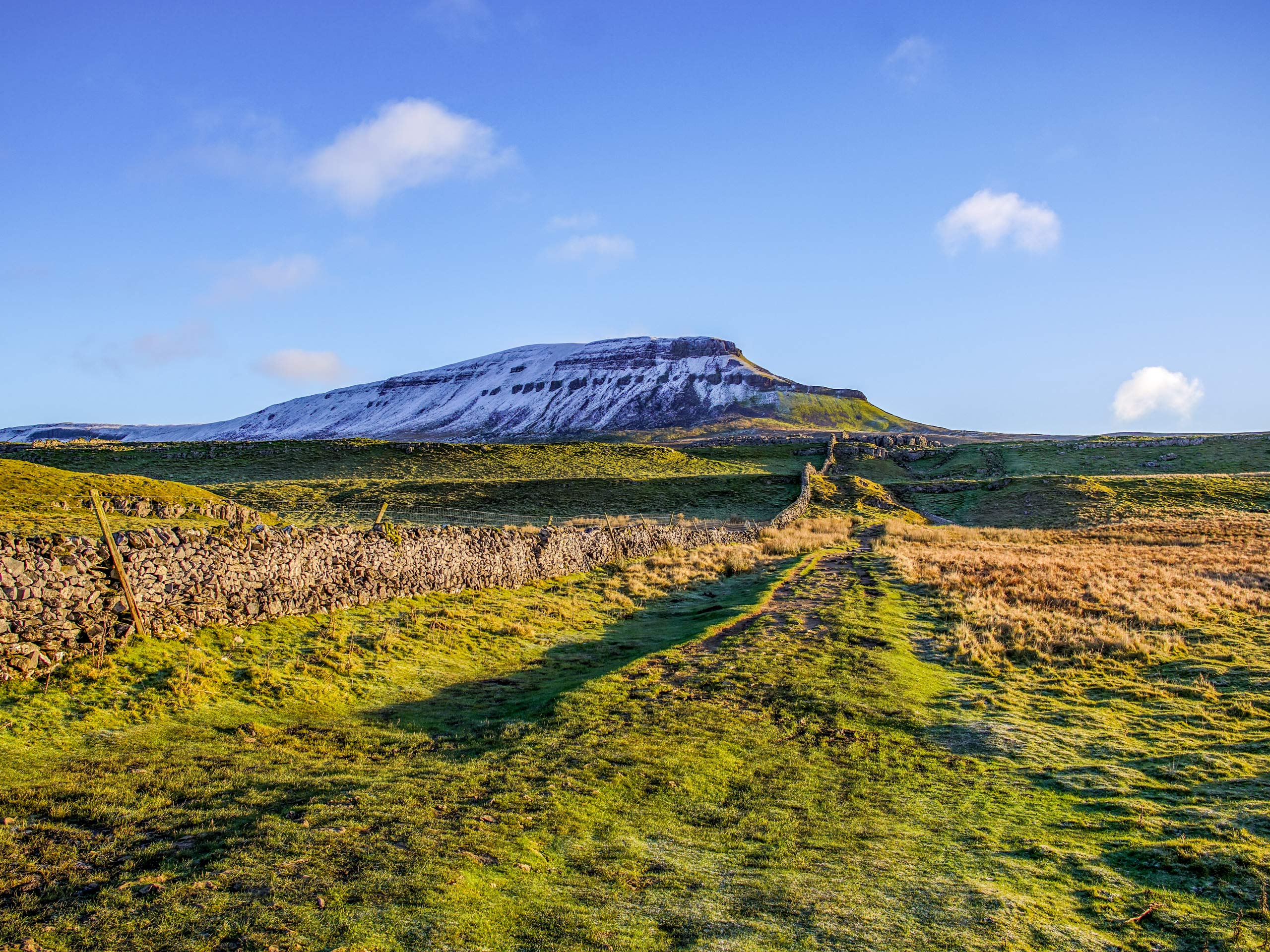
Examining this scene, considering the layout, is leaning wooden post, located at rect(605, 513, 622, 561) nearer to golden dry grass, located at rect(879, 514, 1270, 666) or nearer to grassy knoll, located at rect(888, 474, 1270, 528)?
golden dry grass, located at rect(879, 514, 1270, 666)

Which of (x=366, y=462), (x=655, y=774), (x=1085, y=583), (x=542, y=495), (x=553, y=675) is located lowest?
(x=553, y=675)

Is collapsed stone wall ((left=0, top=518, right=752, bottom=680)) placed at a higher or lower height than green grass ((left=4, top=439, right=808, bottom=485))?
lower

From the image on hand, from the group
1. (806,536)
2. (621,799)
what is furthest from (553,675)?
(806,536)

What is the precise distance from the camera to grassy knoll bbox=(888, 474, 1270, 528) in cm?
4994

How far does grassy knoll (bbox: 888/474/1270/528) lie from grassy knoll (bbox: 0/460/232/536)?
47.2 meters

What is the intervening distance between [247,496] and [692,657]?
126 feet

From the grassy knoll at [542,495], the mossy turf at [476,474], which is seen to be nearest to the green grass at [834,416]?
the mossy turf at [476,474]

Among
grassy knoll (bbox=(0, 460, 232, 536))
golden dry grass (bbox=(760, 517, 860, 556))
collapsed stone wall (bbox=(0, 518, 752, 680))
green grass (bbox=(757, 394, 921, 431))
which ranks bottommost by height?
golden dry grass (bbox=(760, 517, 860, 556))

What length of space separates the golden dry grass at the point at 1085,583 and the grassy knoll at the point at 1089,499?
8676 mm

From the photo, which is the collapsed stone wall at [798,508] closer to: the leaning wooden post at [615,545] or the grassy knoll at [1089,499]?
the grassy knoll at [1089,499]

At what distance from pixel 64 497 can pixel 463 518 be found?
23554mm

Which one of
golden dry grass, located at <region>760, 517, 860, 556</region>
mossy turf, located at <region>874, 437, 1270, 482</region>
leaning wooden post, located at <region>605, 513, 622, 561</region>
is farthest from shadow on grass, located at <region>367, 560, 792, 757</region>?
mossy turf, located at <region>874, 437, 1270, 482</region>

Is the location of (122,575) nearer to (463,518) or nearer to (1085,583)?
(1085,583)

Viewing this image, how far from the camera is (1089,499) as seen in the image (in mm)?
53281
